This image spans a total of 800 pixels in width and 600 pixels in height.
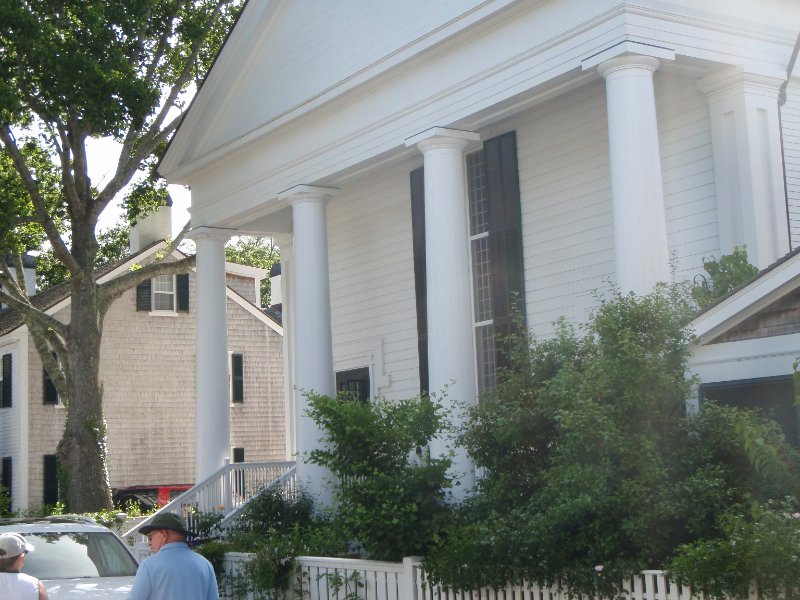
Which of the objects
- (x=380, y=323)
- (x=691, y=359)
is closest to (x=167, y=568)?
(x=691, y=359)

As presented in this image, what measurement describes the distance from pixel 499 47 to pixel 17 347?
2316 cm

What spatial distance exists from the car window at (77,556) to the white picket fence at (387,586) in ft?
6.24

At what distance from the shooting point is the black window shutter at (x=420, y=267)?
1891 centimetres

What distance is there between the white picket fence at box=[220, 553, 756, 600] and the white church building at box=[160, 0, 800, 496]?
178cm

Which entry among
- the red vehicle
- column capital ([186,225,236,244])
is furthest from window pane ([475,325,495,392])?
the red vehicle

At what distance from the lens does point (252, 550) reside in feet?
48.1

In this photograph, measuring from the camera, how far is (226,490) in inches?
803

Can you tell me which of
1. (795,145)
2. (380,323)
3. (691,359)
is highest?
(795,145)

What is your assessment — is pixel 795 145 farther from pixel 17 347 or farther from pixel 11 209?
pixel 17 347

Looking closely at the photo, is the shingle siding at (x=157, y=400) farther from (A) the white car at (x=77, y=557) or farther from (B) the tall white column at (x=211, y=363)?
(A) the white car at (x=77, y=557)

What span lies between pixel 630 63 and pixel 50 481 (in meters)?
25.7

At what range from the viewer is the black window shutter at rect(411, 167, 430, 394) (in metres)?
18.9

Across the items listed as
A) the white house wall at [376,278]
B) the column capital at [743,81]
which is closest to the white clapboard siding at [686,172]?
the column capital at [743,81]

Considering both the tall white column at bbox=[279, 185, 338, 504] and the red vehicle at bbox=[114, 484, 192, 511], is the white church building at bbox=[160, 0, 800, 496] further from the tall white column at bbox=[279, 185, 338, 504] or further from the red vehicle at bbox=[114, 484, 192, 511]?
the red vehicle at bbox=[114, 484, 192, 511]
